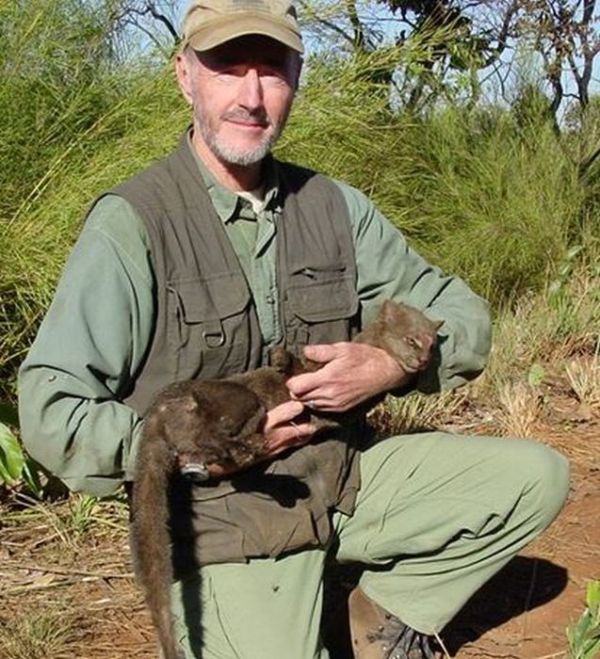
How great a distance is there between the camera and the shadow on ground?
12.1 feet

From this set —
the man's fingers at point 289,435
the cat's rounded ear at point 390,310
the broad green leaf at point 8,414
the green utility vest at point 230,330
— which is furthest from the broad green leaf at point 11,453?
the cat's rounded ear at point 390,310

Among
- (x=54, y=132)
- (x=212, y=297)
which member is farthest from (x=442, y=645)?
(x=54, y=132)

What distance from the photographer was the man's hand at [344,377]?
308cm

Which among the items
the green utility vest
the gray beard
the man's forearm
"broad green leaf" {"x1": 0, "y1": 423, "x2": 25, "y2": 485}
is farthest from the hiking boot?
the gray beard

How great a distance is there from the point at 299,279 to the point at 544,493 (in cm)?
97

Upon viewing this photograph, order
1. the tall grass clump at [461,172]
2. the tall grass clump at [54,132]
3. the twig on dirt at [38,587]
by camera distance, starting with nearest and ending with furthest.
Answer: the twig on dirt at [38,587] < the tall grass clump at [54,132] < the tall grass clump at [461,172]

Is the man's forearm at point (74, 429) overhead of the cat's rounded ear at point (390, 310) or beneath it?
beneath

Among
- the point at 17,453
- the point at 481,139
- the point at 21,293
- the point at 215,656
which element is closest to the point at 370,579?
the point at 215,656

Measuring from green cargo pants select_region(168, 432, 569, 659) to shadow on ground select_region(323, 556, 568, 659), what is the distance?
0.90 ft

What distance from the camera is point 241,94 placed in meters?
3.22

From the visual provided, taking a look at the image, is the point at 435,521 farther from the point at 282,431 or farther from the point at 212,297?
the point at 212,297

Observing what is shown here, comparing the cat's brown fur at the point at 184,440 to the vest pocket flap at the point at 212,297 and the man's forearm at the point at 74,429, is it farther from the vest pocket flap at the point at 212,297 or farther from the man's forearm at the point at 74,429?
the vest pocket flap at the point at 212,297

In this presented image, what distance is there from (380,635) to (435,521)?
41 cm

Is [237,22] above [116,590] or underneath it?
above
